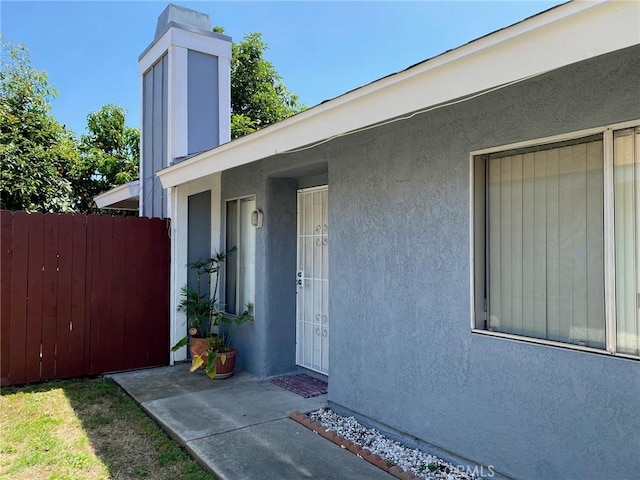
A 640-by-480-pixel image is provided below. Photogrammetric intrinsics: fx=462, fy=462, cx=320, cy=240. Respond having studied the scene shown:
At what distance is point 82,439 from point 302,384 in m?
2.85

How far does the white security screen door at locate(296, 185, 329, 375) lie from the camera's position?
6746mm

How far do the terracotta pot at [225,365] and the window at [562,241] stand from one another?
420cm

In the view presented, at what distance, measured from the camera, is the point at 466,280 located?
404 centimetres

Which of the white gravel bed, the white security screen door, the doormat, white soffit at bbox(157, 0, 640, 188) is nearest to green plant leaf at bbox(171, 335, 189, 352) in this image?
the doormat

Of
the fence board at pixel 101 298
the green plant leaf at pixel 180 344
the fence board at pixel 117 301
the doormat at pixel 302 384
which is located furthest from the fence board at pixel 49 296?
the doormat at pixel 302 384

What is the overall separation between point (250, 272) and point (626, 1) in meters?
6.22

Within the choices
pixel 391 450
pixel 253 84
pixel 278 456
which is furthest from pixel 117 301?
pixel 253 84

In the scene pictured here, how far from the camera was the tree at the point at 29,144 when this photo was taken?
521 inches

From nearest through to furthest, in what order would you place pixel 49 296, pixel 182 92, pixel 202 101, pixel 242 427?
pixel 242 427 → pixel 49 296 → pixel 182 92 → pixel 202 101

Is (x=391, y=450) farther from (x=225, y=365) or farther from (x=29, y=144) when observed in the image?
(x=29, y=144)

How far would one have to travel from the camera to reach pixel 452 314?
4.14 meters

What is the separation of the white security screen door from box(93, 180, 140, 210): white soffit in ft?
17.3

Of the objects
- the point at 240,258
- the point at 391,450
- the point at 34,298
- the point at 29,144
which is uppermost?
the point at 29,144

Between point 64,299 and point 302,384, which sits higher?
point 64,299
